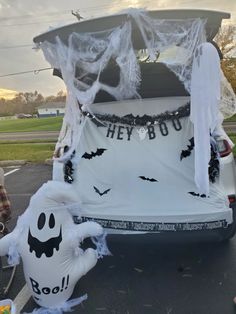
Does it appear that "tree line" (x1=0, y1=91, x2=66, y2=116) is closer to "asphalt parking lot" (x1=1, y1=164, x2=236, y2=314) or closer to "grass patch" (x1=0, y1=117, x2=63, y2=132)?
"grass patch" (x1=0, y1=117, x2=63, y2=132)

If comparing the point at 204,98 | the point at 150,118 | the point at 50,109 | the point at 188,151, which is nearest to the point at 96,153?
the point at 150,118

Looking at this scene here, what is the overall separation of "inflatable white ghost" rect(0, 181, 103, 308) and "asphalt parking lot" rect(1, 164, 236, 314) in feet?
0.82

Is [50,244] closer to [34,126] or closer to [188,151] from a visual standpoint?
[188,151]

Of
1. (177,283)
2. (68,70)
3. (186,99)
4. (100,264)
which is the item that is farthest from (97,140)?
(177,283)

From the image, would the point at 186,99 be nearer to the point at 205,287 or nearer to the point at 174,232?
the point at 174,232

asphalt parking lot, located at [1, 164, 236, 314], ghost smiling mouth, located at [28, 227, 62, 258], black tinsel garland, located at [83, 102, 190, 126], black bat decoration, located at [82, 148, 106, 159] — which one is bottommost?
asphalt parking lot, located at [1, 164, 236, 314]

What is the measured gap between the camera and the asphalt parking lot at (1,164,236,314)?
9.77ft

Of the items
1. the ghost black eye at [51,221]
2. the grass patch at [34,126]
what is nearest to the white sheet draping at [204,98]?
the ghost black eye at [51,221]

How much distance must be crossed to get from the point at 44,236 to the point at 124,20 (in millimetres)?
1898

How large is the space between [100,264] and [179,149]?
54.8 inches

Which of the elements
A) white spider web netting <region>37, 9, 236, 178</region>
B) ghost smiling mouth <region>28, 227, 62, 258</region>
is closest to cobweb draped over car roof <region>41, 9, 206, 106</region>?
white spider web netting <region>37, 9, 236, 178</region>

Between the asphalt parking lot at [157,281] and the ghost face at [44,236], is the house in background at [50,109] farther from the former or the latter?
the ghost face at [44,236]

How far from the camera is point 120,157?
3475 mm

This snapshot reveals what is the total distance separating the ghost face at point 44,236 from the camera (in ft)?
9.52
